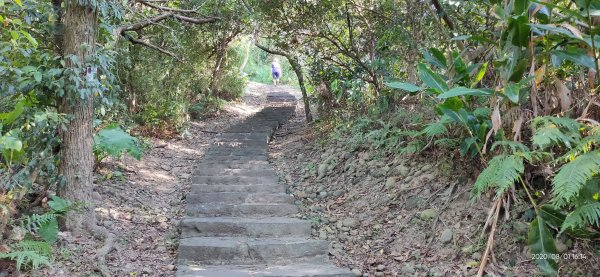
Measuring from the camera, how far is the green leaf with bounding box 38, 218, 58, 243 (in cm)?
342

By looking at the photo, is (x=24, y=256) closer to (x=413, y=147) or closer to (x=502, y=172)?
(x=502, y=172)

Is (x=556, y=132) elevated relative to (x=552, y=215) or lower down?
elevated

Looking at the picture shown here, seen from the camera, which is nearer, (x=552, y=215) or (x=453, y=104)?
(x=552, y=215)

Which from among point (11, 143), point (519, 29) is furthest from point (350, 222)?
point (11, 143)

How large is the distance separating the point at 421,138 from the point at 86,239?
133 inches

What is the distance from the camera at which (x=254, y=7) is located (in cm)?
862

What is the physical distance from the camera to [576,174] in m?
2.51

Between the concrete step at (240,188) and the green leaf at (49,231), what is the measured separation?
8.11 ft

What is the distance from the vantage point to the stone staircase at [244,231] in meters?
4.09

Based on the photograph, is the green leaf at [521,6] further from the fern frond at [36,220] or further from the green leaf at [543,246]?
the fern frond at [36,220]

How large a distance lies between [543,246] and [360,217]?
6.89 feet

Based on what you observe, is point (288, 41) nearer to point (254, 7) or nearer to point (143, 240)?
point (254, 7)

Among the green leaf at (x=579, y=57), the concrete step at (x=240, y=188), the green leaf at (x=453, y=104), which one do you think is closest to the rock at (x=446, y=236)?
the green leaf at (x=453, y=104)

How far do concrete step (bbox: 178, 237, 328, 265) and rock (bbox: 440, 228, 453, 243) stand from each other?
3.62ft
